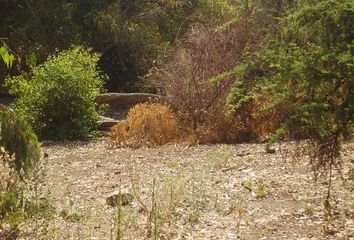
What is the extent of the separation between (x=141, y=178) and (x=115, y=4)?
13846mm

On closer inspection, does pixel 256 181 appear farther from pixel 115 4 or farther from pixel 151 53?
pixel 115 4

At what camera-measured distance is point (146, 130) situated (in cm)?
1244

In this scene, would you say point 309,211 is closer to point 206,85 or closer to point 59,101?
point 206,85

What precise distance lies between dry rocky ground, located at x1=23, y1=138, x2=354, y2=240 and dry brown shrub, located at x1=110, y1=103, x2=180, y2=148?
1721mm

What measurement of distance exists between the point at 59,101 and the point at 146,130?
2.73 m

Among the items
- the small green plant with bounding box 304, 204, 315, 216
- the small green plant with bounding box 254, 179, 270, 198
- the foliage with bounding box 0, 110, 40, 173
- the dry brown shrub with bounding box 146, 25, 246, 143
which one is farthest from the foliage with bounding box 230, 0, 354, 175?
the dry brown shrub with bounding box 146, 25, 246, 143

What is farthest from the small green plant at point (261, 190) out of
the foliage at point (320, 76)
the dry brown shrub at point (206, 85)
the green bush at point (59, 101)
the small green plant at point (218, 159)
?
the green bush at point (59, 101)

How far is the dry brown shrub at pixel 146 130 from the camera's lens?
485 inches

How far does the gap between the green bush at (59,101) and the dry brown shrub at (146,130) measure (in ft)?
6.09

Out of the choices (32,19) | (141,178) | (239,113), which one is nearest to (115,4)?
(32,19)

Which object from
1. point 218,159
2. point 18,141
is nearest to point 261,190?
point 218,159

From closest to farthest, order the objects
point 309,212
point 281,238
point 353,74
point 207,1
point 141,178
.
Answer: point 353,74 < point 281,238 < point 309,212 < point 141,178 < point 207,1

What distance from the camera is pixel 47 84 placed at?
46.3ft

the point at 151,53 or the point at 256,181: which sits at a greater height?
the point at 151,53
